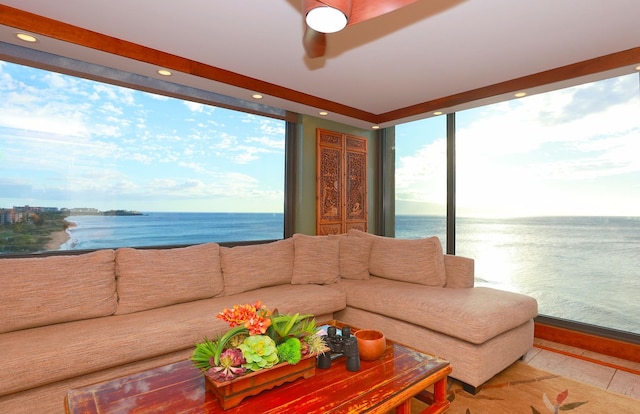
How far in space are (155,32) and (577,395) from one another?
3755 millimetres

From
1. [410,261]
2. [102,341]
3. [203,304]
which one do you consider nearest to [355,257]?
[410,261]

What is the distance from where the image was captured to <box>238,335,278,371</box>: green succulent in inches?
52.5

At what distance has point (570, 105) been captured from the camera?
3.35 m

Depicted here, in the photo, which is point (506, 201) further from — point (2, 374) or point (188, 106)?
point (2, 374)

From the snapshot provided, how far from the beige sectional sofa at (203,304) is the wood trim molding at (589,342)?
746mm

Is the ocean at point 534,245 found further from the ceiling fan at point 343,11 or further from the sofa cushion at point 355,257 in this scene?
the ceiling fan at point 343,11

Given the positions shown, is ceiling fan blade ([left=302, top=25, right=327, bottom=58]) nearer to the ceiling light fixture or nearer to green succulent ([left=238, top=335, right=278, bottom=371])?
the ceiling light fixture

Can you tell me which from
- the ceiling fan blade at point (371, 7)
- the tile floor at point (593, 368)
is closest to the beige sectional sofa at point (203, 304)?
the tile floor at point (593, 368)

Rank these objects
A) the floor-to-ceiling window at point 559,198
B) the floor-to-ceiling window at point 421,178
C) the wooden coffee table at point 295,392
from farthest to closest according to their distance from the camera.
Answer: the floor-to-ceiling window at point 421,178, the floor-to-ceiling window at point 559,198, the wooden coffee table at point 295,392

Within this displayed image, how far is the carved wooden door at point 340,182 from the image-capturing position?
437cm

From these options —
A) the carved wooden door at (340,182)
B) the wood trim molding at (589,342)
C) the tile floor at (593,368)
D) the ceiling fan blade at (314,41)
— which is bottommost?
the tile floor at (593,368)

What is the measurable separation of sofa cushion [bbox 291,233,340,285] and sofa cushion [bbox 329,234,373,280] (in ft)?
0.28

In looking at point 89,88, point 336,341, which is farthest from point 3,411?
point 89,88

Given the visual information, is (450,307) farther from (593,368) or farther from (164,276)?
(164,276)
